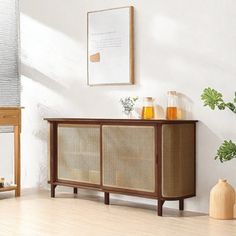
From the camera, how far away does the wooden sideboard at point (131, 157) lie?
171 inches

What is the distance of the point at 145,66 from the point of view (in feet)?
16.2

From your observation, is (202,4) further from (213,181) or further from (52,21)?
(52,21)

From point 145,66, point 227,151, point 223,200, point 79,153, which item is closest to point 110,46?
point 145,66

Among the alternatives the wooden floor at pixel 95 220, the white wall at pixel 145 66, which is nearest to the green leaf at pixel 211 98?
the white wall at pixel 145 66

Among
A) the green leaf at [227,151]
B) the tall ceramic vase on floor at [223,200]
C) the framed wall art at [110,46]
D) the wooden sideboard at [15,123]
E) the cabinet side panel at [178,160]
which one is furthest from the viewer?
the wooden sideboard at [15,123]

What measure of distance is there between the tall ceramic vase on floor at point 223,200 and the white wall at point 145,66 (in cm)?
19

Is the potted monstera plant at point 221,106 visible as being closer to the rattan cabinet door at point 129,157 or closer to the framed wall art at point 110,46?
the rattan cabinet door at point 129,157

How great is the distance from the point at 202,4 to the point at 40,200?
2.36 meters

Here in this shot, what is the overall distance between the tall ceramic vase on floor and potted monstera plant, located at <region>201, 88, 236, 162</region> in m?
0.23

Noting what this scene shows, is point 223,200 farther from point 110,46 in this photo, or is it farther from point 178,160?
point 110,46

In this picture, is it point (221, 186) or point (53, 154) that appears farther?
point (53, 154)

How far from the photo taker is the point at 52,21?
18.9 feet

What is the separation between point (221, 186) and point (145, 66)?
1369mm

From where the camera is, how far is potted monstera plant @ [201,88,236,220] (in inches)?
161
